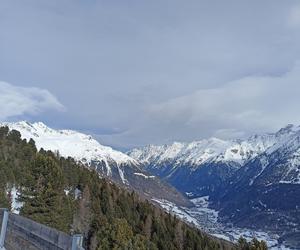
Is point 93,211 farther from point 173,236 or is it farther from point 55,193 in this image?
point 55,193

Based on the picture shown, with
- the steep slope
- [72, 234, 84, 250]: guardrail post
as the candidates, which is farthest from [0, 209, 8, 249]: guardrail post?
the steep slope

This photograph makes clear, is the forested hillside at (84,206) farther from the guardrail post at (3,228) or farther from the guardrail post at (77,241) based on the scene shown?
the guardrail post at (77,241)

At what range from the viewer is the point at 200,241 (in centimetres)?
12706

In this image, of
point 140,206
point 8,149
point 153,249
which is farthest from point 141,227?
point 8,149

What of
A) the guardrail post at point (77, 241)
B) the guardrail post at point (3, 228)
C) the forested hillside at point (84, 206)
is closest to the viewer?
the guardrail post at point (77, 241)

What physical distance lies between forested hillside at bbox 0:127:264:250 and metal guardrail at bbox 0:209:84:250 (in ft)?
89.1

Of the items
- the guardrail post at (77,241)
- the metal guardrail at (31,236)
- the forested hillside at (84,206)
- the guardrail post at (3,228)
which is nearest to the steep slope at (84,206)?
the forested hillside at (84,206)

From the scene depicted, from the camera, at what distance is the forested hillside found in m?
49.2

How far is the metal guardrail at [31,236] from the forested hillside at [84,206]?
27171 mm

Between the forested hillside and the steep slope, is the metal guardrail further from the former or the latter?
the steep slope

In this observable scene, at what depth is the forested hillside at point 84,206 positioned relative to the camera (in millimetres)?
49219

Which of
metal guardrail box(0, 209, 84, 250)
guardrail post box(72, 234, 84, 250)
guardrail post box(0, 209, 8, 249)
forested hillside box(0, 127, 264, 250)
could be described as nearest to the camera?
guardrail post box(72, 234, 84, 250)

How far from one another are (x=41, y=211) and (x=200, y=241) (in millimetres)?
85360

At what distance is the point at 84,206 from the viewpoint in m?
112
